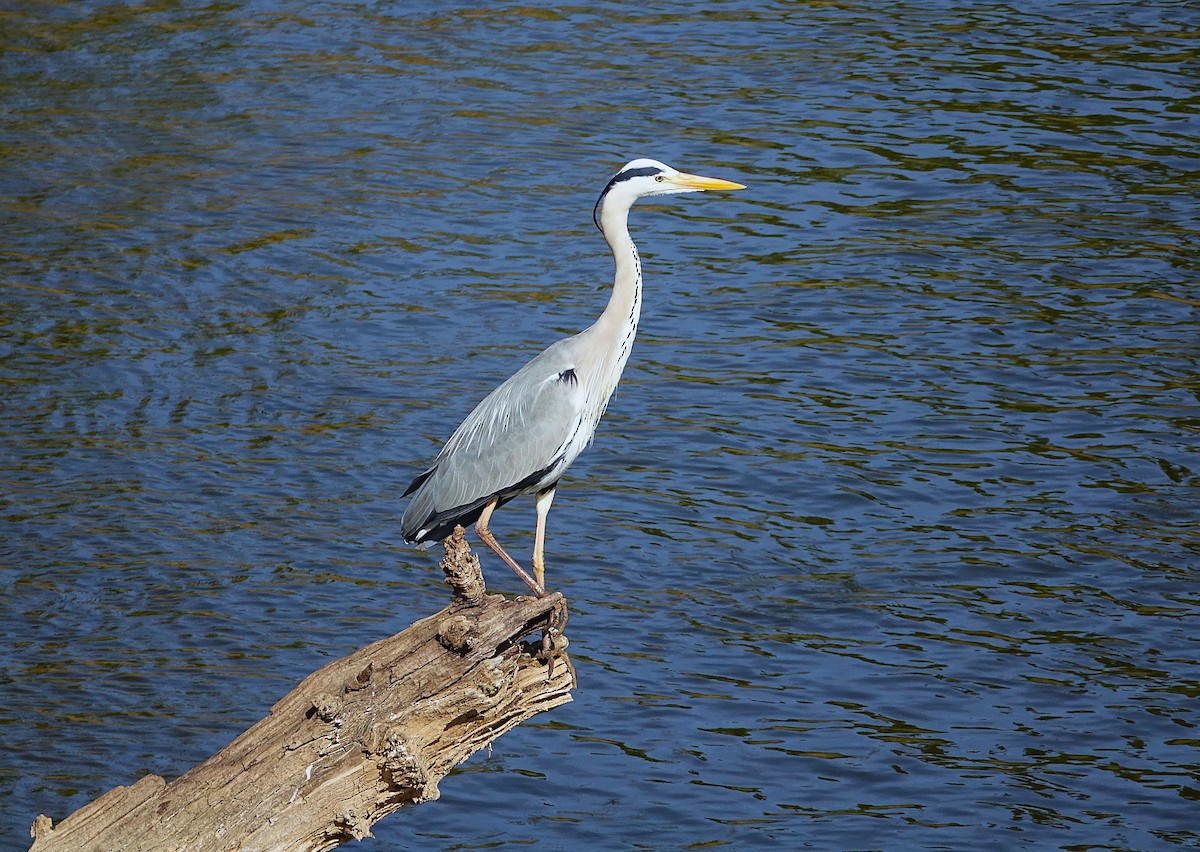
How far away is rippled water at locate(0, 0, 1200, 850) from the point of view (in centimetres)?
816

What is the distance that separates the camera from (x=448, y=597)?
938 cm

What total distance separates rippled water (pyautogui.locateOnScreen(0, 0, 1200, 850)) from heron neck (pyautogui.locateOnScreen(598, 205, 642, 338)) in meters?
2.44

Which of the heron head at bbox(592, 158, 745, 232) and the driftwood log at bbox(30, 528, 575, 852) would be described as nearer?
the driftwood log at bbox(30, 528, 575, 852)

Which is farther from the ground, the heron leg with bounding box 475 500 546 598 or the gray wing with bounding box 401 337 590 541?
the gray wing with bounding box 401 337 590 541

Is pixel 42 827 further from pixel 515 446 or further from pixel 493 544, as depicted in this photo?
pixel 515 446

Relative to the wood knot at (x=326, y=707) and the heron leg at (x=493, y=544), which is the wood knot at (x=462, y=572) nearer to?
the wood knot at (x=326, y=707)

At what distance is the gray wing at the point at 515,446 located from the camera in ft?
23.0

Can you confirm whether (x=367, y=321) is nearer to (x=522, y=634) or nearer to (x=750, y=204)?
(x=750, y=204)

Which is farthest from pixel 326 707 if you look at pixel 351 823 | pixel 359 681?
pixel 351 823

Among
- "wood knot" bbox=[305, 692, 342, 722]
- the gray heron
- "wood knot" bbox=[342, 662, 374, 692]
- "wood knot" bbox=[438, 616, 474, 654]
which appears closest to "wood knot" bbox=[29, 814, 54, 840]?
"wood knot" bbox=[305, 692, 342, 722]

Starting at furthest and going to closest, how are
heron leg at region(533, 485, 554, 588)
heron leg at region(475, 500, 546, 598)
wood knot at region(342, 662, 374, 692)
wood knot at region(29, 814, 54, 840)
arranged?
1. heron leg at region(533, 485, 554, 588)
2. heron leg at region(475, 500, 546, 598)
3. wood knot at region(342, 662, 374, 692)
4. wood knot at region(29, 814, 54, 840)

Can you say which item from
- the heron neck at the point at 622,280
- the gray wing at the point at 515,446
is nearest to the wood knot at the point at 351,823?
the gray wing at the point at 515,446

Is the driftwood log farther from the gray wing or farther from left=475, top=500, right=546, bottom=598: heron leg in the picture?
the gray wing

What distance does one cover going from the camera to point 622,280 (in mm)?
7000
